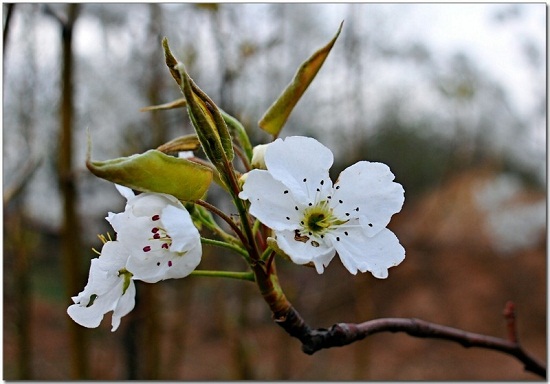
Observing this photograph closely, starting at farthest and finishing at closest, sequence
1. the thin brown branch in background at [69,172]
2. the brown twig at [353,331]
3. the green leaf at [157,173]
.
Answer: the thin brown branch in background at [69,172] < the brown twig at [353,331] < the green leaf at [157,173]

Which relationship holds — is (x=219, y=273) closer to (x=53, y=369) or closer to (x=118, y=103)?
(x=118, y=103)

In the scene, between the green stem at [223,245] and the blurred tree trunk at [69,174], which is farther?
the blurred tree trunk at [69,174]

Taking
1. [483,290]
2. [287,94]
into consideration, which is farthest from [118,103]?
[483,290]

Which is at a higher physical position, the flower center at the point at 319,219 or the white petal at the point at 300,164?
the white petal at the point at 300,164

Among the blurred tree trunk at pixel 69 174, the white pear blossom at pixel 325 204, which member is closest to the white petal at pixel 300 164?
the white pear blossom at pixel 325 204

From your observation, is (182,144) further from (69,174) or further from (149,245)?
(69,174)

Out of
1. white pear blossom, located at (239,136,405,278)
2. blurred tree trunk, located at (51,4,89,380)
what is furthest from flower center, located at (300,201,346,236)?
blurred tree trunk, located at (51,4,89,380)

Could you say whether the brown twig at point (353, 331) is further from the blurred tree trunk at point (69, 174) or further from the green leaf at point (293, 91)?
the blurred tree trunk at point (69, 174)


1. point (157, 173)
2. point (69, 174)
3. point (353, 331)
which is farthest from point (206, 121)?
point (69, 174)

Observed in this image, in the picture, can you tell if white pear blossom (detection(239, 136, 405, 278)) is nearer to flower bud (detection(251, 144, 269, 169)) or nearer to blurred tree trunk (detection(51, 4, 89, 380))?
flower bud (detection(251, 144, 269, 169))
